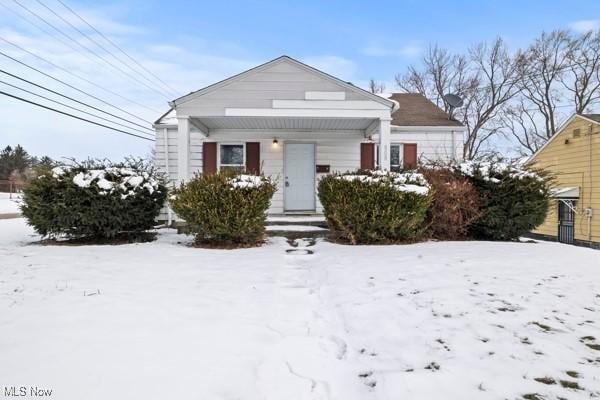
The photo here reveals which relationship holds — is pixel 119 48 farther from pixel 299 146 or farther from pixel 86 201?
pixel 86 201

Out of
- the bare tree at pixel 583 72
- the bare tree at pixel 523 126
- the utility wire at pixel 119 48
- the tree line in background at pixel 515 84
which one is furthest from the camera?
the bare tree at pixel 523 126

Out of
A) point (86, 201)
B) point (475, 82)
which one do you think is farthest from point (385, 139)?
point (475, 82)

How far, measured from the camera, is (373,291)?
3596mm

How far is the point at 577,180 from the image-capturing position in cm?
1381

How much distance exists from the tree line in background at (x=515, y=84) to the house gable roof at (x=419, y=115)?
993 centimetres

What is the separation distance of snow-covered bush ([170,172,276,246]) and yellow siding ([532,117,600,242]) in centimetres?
1054

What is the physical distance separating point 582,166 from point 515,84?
11255 mm

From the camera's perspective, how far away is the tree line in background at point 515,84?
2119cm

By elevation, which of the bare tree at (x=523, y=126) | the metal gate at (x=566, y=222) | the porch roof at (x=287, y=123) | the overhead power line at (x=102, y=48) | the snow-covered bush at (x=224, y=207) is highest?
the overhead power line at (x=102, y=48)

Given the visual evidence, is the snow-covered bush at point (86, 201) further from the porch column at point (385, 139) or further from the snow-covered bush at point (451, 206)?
the snow-covered bush at point (451, 206)

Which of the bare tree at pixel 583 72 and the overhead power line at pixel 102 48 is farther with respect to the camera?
the bare tree at pixel 583 72

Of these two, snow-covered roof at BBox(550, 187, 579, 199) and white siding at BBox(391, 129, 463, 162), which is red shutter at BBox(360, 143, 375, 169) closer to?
white siding at BBox(391, 129, 463, 162)

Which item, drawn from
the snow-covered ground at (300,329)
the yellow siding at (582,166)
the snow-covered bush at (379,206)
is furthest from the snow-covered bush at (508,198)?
the yellow siding at (582,166)

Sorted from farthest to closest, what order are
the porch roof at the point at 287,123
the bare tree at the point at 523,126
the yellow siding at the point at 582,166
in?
1. the bare tree at the point at 523,126
2. the yellow siding at the point at 582,166
3. the porch roof at the point at 287,123
